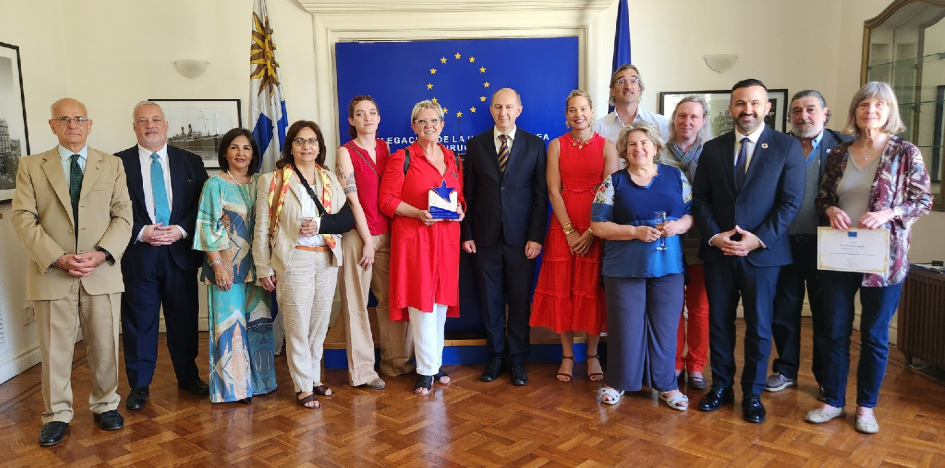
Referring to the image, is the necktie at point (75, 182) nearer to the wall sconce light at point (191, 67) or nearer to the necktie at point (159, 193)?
the necktie at point (159, 193)

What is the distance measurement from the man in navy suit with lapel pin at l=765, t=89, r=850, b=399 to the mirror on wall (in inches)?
52.6

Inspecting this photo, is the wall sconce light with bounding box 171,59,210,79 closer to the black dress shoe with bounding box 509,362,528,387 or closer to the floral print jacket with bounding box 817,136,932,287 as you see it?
the black dress shoe with bounding box 509,362,528,387

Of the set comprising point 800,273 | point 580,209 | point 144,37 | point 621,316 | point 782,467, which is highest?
point 144,37

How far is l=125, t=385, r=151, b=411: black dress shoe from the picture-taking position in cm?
342

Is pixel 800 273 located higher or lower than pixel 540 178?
lower

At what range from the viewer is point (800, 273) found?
10.7 feet

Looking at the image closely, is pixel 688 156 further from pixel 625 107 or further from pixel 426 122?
pixel 426 122

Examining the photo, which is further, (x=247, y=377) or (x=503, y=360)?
(x=503, y=360)

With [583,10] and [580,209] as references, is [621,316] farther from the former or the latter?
[583,10]

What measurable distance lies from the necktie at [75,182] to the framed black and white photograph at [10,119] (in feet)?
4.36

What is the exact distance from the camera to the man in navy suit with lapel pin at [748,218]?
2.94 metres

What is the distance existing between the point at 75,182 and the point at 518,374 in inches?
103

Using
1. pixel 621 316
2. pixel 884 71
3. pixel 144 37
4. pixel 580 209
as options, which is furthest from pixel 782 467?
pixel 144 37

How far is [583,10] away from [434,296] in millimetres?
2765
